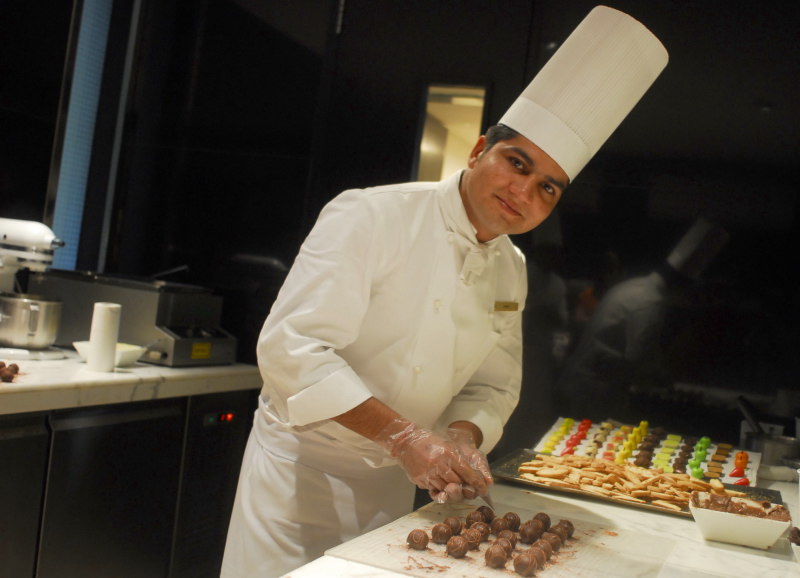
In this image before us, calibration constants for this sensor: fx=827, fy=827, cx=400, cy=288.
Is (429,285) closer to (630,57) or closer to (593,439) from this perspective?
(630,57)

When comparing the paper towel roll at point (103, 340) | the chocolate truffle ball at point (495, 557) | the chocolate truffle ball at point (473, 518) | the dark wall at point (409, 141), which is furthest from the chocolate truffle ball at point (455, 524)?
the dark wall at point (409, 141)

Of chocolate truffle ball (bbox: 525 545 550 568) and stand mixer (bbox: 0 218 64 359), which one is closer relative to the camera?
chocolate truffle ball (bbox: 525 545 550 568)

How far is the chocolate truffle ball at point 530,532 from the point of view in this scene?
1514 mm

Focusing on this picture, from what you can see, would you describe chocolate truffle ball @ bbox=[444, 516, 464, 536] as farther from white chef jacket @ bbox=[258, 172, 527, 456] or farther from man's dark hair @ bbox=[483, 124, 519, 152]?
man's dark hair @ bbox=[483, 124, 519, 152]

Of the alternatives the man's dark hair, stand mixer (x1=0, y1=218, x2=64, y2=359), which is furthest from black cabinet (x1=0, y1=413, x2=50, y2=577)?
the man's dark hair

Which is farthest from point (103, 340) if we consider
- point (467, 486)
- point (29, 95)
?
point (467, 486)

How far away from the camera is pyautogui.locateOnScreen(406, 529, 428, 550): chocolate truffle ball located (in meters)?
1.40

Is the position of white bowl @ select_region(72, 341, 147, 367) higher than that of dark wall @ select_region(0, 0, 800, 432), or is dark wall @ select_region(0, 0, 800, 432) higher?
dark wall @ select_region(0, 0, 800, 432)

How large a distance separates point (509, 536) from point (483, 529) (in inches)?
2.1

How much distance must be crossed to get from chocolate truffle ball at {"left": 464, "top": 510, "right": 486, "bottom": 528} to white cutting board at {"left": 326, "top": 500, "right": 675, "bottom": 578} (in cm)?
7

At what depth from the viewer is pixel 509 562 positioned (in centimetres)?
141

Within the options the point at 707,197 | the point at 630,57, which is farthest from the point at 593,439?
the point at 630,57

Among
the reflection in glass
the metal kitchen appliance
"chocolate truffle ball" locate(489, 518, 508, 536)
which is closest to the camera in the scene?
"chocolate truffle ball" locate(489, 518, 508, 536)

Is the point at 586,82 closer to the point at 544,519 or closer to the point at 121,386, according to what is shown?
the point at 544,519
